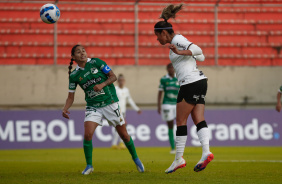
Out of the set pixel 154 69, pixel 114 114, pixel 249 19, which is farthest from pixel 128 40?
pixel 114 114

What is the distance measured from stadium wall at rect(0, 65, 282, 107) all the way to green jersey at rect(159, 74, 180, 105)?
360 centimetres

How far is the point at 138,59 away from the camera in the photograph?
65.6ft

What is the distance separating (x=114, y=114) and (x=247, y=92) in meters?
11.3

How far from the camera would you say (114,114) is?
9.34m

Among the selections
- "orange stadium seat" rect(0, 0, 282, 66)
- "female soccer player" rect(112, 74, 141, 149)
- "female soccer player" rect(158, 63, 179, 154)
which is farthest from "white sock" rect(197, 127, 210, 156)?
"orange stadium seat" rect(0, 0, 282, 66)

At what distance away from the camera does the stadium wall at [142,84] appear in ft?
62.4

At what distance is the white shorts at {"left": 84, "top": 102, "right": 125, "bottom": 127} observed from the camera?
9297mm

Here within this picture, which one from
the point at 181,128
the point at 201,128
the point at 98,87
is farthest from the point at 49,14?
the point at 201,128

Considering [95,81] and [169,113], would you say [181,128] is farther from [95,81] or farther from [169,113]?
[169,113]

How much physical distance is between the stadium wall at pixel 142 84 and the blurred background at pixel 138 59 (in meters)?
0.03

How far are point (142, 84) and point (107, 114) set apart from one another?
10.3m

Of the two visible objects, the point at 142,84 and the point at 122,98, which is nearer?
the point at 122,98

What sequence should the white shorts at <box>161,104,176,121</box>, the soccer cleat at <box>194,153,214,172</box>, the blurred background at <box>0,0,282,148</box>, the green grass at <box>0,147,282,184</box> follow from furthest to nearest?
the blurred background at <box>0,0,282,148</box> < the white shorts at <box>161,104,176,121</box> < the green grass at <box>0,147,282,184</box> < the soccer cleat at <box>194,153,214,172</box>

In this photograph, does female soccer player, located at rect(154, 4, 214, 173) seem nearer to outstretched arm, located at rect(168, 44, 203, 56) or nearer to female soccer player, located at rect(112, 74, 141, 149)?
outstretched arm, located at rect(168, 44, 203, 56)
